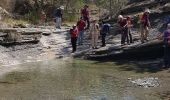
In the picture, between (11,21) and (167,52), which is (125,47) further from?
(11,21)

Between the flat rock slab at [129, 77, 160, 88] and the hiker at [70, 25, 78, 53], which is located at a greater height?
the hiker at [70, 25, 78, 53]

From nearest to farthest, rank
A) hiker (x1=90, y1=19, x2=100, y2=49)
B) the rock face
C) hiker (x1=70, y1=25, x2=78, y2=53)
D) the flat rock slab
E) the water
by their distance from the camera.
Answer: the water, the flat rock slab, hiker (x1=70, y1=25, x2=78, y2=53), hiker (x1=90, y1=19, x2=100, y2=49), the rock face

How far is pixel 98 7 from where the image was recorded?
55062 mm

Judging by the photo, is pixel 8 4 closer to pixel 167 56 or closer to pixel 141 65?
pixel 141 65

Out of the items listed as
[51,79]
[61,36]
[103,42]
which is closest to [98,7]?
[61,36]

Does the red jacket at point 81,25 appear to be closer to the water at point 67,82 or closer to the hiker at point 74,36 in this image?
the hiker at point 74,36

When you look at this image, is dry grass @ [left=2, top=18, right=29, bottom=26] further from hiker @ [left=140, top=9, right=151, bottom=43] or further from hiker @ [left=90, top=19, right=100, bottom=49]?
hiker @ [left=140, top=9, right=151, bottom=43]

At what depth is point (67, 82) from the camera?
17656mm

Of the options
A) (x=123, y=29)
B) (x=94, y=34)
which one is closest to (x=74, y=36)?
(x=94, y=34)

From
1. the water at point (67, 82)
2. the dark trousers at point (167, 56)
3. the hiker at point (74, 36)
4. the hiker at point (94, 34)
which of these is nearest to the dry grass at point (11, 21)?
the hiker at point (74, 36)

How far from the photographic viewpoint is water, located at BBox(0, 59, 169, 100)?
49.3 ft

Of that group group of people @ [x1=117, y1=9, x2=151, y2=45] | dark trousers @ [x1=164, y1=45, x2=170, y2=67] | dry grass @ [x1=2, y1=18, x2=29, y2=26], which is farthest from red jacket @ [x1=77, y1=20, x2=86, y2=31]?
dark trousers @ [x1=164, y1=45, x2=170, y2=67]

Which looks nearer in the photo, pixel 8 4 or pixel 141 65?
pixel 141 65

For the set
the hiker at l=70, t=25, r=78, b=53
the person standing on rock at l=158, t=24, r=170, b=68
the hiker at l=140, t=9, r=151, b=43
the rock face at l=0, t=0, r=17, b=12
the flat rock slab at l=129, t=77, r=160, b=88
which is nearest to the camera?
the flat rock slab at l=129, t=77, r=160, b=88
